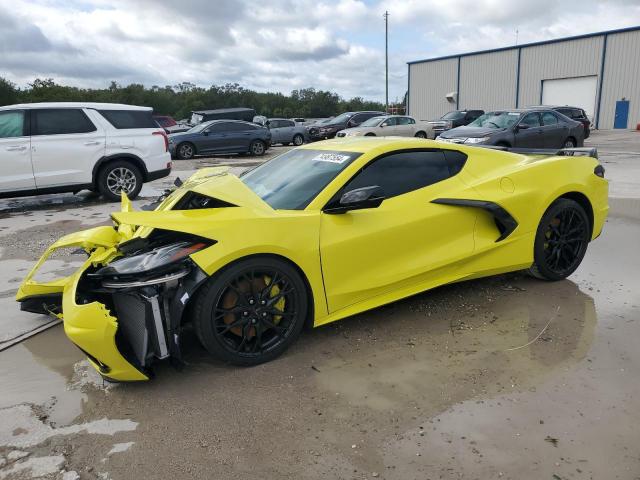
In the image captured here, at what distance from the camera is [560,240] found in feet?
14.7

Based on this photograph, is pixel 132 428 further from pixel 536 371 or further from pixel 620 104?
pixel 620 104

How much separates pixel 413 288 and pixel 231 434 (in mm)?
1722

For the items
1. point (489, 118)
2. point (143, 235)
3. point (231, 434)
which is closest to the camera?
point (231, 434)

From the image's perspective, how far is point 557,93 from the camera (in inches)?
1427

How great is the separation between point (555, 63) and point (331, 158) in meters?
38.0

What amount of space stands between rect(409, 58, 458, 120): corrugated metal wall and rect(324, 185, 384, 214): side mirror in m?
42.2

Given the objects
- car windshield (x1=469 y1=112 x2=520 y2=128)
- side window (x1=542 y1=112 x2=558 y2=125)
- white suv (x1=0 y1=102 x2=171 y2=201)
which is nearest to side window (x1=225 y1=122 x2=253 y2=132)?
car windshield (x1=469 y1=112 x2=520 y2=128)

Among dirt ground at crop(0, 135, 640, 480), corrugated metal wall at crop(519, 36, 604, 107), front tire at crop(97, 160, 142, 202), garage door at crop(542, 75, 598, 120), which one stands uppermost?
corrugated metal wall at crop(519, 36, 604, 107)

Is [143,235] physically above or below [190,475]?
above

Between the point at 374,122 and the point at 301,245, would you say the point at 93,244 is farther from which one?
the point at 374,122

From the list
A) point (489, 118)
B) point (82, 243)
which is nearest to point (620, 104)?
point (489, 118)

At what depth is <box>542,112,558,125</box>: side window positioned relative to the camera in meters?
14.5

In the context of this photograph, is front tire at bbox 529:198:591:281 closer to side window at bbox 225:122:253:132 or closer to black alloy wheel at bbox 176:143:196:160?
black alloy wheel at bbox 176:143:196:160

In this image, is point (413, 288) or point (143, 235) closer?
point (143, 235)
